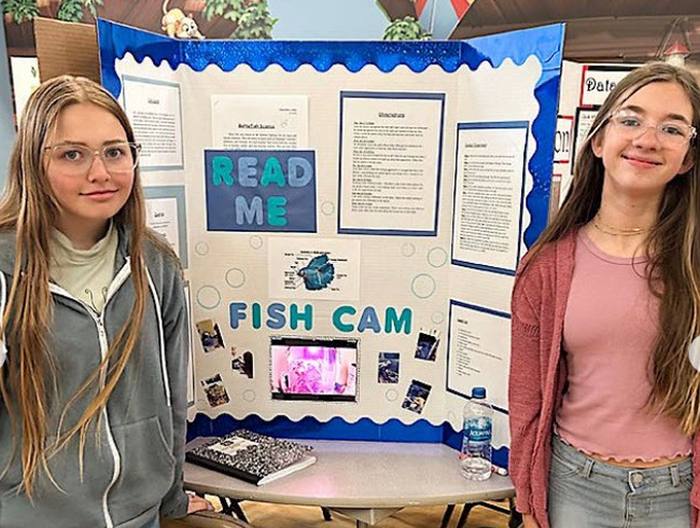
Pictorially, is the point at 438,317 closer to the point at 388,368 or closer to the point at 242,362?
the point at 388,368

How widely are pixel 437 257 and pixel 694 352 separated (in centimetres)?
66

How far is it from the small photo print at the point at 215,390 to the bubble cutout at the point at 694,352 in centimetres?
116

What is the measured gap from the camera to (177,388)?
4.77 feet

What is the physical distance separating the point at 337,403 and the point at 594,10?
1.82m

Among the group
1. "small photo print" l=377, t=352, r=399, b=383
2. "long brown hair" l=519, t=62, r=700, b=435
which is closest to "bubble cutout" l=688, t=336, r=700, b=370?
"long brown hair" l=519, t=62, r=700, b=435

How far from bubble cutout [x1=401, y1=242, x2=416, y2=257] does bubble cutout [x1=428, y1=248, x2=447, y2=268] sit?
1.7 inches

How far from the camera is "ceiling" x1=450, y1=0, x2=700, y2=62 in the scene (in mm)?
2494

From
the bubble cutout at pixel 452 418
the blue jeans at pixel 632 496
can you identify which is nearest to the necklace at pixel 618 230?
the blue jeans at pixel 632 496

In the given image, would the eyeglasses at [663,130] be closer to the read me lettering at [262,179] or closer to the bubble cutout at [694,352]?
the bubble cutout at [694,352]

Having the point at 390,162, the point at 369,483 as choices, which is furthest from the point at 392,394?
the point at 390,162

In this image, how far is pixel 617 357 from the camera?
128cm

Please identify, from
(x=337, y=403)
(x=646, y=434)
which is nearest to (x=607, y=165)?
(x=646, y=434)

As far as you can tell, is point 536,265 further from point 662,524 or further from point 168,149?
point 168,149

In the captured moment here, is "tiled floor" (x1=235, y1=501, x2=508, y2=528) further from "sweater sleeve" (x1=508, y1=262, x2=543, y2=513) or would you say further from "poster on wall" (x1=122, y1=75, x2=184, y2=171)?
"poster on wall" (x1=122, y1=75, x2=184, y2=171)
